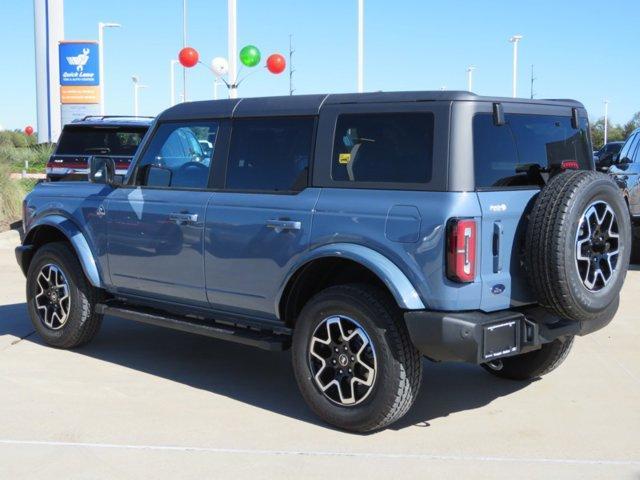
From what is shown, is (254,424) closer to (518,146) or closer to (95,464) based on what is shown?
(95,464)

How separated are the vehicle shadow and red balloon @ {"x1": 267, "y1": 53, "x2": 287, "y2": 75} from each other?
13467 mm

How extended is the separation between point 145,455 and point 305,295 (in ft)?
4.66

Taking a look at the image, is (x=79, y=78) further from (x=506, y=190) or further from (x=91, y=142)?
(x=506, y=190)

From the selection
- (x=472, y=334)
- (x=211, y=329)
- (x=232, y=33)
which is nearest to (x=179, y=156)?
(x=211, y=329)

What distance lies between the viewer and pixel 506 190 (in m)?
4.93

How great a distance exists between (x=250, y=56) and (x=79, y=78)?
9.83m

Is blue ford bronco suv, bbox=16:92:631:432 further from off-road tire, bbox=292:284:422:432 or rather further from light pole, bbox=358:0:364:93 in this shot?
light pole, bbox=358:0:364:93

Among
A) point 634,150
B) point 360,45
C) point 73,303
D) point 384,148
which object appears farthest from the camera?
point 360,45

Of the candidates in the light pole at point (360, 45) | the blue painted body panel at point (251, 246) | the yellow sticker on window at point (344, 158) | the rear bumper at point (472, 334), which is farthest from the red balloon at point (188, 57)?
the rear bumper at point (472, 334)

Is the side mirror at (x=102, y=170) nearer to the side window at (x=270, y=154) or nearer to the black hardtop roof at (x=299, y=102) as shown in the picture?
the black hardtop roof at (x=299, y=102)

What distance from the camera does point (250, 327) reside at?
5.90 m

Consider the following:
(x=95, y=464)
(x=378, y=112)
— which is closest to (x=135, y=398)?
(x=95, y=464)

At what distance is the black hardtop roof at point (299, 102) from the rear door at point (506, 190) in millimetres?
164

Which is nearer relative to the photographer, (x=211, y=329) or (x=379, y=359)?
(x=379, y=359)
